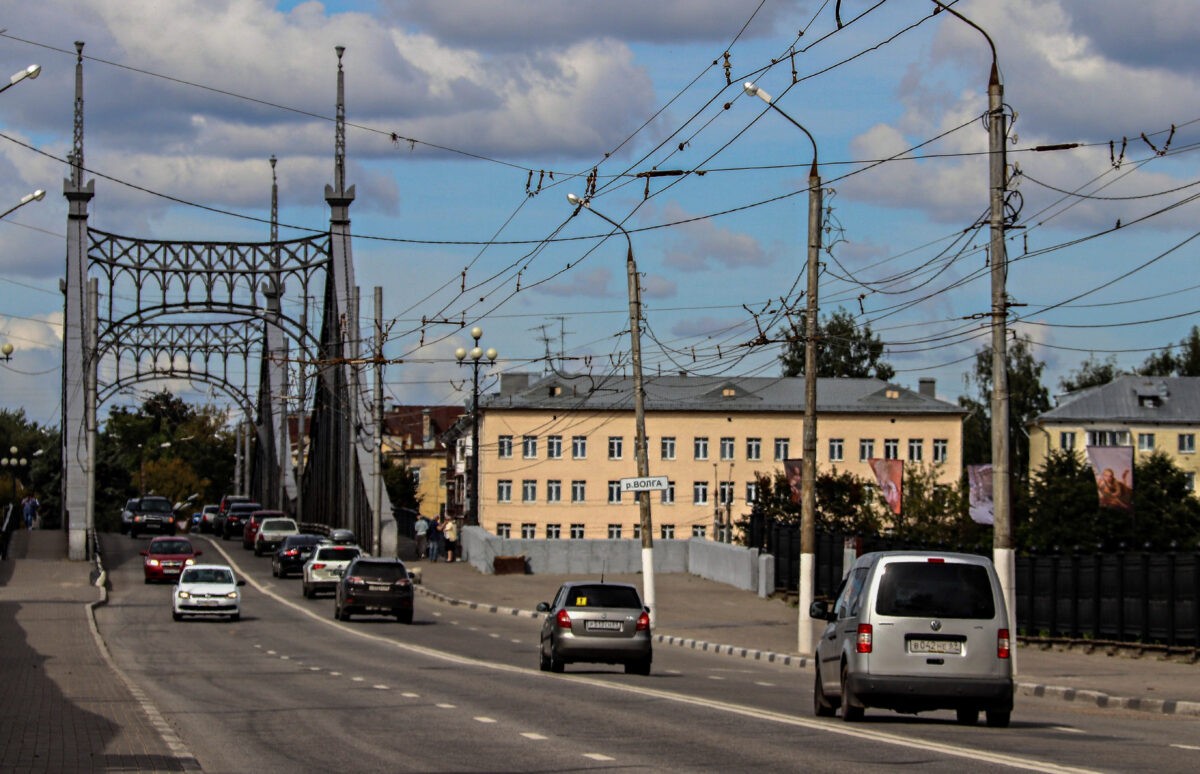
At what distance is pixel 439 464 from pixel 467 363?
314 feet

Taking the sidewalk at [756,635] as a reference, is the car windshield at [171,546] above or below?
above

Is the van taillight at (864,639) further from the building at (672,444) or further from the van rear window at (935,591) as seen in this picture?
the building at (672,444)

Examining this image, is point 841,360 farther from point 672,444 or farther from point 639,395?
point 639,395

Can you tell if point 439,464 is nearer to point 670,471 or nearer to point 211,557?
point 670,471

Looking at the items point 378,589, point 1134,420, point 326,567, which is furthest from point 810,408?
point 1134,420

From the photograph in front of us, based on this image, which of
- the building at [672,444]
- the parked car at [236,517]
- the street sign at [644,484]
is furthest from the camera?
the building at [672,444]

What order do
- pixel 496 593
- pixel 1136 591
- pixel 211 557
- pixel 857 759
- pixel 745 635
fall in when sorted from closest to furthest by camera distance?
1. pixel 857 759
2. pixel 1136 591
3. pixel 745 635
4. pixel 496 593
5. pixel 211 557

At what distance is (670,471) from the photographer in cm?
10681

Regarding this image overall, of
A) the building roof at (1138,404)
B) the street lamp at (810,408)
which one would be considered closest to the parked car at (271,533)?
the street lamp at (810,408)

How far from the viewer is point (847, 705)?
16.8 m

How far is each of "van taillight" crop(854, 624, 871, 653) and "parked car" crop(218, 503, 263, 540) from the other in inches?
2801

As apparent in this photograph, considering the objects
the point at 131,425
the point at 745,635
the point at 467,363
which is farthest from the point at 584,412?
the point at 131,425

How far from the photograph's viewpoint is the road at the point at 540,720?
13539mm

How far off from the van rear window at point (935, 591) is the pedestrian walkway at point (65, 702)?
6.82 metres
